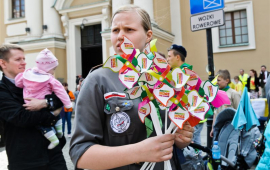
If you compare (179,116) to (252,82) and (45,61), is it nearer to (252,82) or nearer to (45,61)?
(45,61)

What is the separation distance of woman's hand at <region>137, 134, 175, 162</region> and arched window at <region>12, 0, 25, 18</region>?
18839mm

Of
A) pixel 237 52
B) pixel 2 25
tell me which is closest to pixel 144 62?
pixel 237 52

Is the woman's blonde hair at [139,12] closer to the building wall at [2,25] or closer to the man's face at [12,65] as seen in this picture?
the man's face at [12,65]

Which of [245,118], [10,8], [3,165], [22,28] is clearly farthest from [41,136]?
[10,8]

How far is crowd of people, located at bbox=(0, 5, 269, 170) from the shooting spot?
48.1 inches

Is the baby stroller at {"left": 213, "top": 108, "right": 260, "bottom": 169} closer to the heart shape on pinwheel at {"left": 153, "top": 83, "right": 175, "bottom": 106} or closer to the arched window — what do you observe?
the heart shape on pinwheel at {"left": 153, "top": 83, "right": 175, "bottom": 106}

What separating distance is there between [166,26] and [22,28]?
970cm

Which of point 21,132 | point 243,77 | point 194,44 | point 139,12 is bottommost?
point 21,132

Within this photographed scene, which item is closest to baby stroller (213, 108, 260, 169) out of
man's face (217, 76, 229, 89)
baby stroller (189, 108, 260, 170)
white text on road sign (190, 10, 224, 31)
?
baby stroller (189, 108, 260, 170)

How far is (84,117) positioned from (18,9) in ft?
63.1

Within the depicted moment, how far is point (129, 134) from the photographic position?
52.1 inches

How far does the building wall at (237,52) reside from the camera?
43.5 ft

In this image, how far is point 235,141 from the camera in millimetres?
3766

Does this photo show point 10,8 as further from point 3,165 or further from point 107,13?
point 3,165
